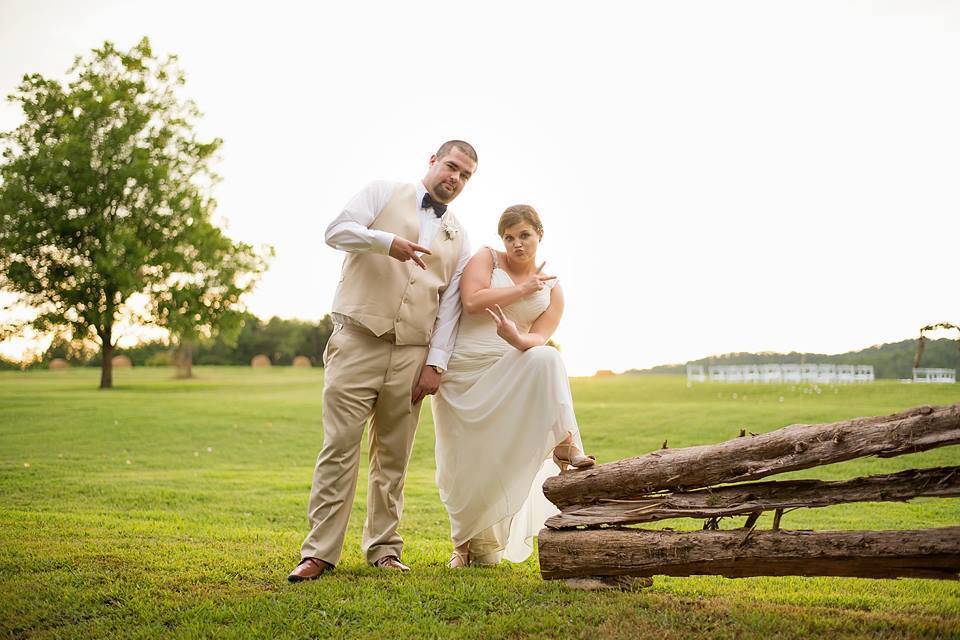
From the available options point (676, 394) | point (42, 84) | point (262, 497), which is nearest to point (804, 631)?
point (262, 497)

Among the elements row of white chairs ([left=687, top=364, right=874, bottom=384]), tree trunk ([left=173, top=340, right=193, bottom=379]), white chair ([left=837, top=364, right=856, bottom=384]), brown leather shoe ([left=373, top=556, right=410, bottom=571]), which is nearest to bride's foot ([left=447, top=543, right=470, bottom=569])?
brown leather shoe ([left=373, top=556, right=410, bottom=571])

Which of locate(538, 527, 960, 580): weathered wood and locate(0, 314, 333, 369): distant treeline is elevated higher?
locate(0, 314, 333, 369): distant treeline

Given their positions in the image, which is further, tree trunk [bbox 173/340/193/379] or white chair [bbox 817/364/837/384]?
tree trunk [bbox 173/340/193/379]

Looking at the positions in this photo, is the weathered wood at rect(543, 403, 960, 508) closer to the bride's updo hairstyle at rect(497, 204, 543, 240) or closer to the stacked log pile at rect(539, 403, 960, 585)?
the stacked log pile at rect(539, 403, 960, 585)

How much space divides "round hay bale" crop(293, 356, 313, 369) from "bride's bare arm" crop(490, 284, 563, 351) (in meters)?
44.3

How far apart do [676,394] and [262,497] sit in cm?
1683

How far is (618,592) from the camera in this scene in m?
4.42

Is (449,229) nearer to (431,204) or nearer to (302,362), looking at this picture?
(431,204)

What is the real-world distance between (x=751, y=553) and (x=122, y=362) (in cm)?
5089

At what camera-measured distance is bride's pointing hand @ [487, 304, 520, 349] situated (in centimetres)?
507

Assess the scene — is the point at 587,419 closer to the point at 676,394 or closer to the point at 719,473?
the point at 676,394

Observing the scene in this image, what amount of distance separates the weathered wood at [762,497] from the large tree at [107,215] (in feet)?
89.0

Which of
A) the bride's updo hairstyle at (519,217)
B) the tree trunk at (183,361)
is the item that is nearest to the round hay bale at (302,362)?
the tree trunk at (183,361)

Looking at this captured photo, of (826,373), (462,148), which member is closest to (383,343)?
(462,148)
